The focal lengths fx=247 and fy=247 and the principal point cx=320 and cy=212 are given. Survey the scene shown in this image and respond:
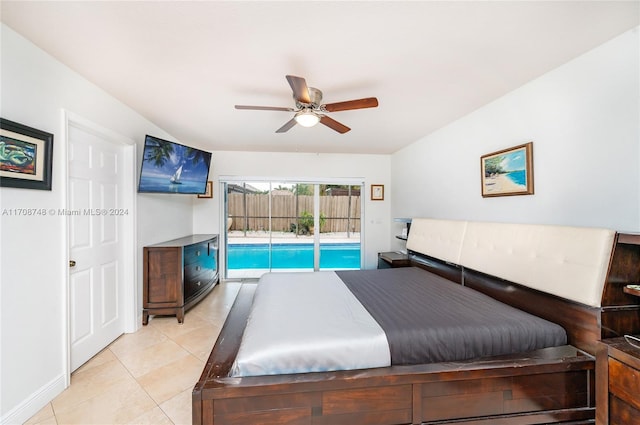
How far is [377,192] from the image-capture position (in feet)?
16.2

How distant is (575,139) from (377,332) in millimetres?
1951

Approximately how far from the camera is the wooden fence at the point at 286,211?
16.6 feet

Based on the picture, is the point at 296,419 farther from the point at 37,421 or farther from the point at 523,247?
the point at 523,247

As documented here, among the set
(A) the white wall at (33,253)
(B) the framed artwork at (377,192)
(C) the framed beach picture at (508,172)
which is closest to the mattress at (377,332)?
(C) the framed beach picture at (508,172)

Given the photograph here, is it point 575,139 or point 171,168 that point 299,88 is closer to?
point 575,139

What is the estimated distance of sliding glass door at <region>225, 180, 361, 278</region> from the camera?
16.3ft

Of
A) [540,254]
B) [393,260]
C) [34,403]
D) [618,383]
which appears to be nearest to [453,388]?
[618,383]

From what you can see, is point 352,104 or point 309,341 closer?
point 309,341

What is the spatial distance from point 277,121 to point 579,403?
134 inches

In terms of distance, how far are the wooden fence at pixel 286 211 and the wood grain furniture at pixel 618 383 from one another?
13.1 feet

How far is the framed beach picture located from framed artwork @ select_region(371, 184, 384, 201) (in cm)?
241

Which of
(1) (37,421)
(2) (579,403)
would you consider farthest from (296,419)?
(1) (37,421)

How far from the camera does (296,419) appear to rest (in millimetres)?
1264

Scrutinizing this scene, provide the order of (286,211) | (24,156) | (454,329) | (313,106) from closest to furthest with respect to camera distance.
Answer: (454,329)
(24,156)
(313,106)
(286,211)
